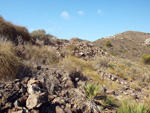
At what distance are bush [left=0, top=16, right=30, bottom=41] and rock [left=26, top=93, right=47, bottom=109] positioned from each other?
4.74 metres

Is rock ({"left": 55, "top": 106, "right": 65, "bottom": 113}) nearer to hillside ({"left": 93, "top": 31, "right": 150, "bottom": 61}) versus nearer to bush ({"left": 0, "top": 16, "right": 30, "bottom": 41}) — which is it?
bush ({"left": 0, "top": 16, "right": 30, "bottom": 41})

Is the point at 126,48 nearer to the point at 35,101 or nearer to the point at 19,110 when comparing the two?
the point at 35,101

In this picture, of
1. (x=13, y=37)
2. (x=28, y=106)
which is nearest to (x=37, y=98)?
(x=28, y=106)

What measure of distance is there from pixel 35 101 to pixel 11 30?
5.55 meters

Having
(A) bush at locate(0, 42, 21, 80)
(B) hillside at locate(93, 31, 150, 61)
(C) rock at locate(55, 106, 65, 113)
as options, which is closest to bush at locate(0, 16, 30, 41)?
(A) bush at locate(0, 42, 21, 80)

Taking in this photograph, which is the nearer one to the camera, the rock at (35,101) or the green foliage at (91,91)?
the rock at (35,101)

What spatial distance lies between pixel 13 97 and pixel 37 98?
22.1 inches

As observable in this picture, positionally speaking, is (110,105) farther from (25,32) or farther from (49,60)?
(25,32)

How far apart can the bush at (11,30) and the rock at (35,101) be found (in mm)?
4742

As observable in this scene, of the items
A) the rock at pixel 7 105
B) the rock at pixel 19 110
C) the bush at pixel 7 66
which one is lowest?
the rock at pixel 19 110

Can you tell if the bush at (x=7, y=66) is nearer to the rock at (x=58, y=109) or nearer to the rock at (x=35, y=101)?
the rock at (x=35, y=101)

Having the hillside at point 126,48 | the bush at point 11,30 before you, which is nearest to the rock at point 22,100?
the bush at point 11,30

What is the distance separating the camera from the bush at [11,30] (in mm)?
6106

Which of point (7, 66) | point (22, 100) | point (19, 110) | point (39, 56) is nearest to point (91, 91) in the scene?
point (22, 100)
